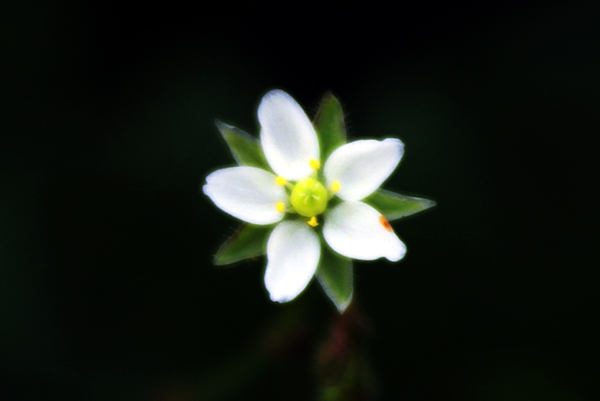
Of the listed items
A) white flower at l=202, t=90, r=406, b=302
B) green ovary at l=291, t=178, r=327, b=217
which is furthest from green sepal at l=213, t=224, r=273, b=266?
green ovary at l=291, t=178, r=327, b=217

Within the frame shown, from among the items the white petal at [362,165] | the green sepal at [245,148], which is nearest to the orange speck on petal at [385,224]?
the white petal at [362,165]

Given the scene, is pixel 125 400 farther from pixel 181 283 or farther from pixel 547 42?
pixel 547 42

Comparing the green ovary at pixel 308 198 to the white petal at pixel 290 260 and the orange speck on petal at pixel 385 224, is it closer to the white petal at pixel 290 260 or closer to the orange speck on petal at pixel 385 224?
the white petal at pixel 290 260

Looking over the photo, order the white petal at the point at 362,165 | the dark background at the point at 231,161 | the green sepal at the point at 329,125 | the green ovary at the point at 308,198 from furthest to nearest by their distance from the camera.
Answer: the dark background at the point at 231,161 → the green ovary at the point at 308,198 → the green sepal at the point at 329,125 → the white petal at the point at 362,165

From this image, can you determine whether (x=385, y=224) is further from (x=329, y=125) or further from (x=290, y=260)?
(x=329, y=125)

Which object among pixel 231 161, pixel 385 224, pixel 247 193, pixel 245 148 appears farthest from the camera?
pixel 231 161

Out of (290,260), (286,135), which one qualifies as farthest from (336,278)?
(286,135)
